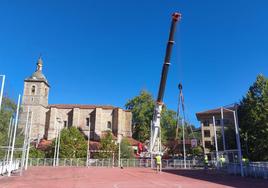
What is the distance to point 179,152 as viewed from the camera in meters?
72.4

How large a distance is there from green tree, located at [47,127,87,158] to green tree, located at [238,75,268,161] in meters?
32.0

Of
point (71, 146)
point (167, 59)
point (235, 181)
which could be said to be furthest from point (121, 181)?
point (71, 146)

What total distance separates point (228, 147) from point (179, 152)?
60.2 ft

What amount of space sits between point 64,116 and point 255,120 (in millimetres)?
55369

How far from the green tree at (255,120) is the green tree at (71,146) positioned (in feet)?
105

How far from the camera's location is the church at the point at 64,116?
269ft

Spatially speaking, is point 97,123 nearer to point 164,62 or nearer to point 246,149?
point 246,149

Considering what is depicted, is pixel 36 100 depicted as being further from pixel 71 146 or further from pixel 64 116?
pixel 71 146

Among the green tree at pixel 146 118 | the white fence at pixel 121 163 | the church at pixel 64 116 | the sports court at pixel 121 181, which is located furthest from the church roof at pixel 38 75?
the sports court at pixel 121 181

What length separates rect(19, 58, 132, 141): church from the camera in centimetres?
8188

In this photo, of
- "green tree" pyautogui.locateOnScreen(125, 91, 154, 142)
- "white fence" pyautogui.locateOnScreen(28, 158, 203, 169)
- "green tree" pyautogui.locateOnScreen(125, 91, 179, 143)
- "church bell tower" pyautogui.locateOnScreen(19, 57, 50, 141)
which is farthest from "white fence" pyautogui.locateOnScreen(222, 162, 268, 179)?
"church bell tower" pyautogui.locateOnScreen(19, 57, 50, 141)

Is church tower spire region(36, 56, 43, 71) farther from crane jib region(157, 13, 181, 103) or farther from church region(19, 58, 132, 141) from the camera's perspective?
crane jib region(157, 13, 181, 103)

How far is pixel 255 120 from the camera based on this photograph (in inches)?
1829

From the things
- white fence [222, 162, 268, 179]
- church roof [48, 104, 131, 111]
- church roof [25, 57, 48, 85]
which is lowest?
white fence [222, 162, 268, 179]
